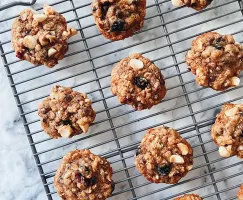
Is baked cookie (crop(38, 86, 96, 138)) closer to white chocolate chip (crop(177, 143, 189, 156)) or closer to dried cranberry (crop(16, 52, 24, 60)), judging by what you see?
dried cranberry (crop(16, 52, 24, 60))

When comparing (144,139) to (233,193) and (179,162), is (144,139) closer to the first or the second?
(179,162)

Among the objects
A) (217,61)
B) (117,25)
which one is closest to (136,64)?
(117,25)

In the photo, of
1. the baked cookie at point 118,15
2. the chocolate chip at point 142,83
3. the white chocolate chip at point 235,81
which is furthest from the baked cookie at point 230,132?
the baked cookie at point 118,15

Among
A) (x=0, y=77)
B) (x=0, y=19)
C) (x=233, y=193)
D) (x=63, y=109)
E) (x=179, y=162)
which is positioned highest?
(x=0, y=19)

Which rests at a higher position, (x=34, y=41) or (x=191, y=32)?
(x=34, y=41)

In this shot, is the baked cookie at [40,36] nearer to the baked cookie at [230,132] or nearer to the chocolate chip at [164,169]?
the chocolate chip at [164,169]

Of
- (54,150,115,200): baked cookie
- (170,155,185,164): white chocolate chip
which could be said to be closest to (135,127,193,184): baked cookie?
(170,155,185,164): white chocolate chip

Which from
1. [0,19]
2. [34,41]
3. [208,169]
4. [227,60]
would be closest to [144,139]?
[208,169]
